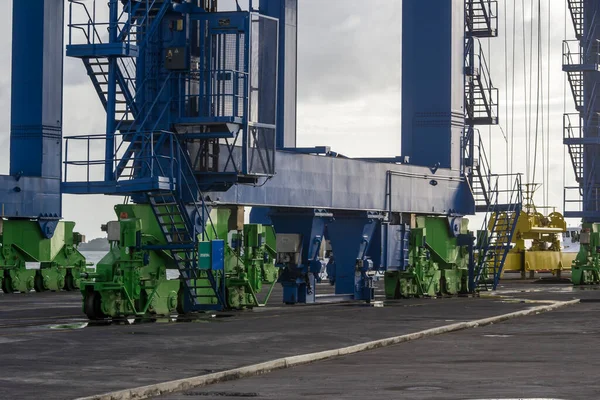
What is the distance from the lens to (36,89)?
4819 cm

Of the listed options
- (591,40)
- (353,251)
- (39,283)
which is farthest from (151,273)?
(591,40)

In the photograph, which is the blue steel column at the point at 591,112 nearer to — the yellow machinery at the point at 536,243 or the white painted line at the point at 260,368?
the yellow machinery at the point at 536,243

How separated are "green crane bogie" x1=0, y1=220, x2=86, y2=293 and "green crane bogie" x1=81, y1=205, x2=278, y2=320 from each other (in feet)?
47.7

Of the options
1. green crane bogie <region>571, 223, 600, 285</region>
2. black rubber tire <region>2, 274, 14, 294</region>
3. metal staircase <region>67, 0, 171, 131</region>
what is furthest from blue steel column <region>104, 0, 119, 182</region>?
green crane bogie <region>571, 223, 600, 285</region>

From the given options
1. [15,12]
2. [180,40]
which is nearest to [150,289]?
[180,40]

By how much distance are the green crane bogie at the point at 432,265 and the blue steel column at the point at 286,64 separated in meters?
8.75

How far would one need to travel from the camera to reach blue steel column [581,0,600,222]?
60688 mm

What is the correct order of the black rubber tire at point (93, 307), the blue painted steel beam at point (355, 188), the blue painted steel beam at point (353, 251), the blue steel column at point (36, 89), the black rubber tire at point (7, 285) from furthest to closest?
the blue steel column at point (36, 89) → the black rubber tire at point (7, 285) → the blue painted steel beam at point (353, 251) → the blue painted steel beam at point (355, 188) → the black rubber tire at point (93, 307)

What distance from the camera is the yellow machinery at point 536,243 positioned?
64.2 m

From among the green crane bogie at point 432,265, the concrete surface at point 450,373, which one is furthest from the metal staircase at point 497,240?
the concrete surface at point 450,373

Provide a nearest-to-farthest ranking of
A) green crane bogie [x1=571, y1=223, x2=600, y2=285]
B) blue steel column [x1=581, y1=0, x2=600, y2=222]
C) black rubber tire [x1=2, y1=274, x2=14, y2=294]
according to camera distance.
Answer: black rubber tire [x1=2, y1=274, x2=14, y2=294] → green crane bogie [x1=571, y1=223, x2=600, y2=285] → blue steel column [x1=581, y1=0, x2=600, y2=222]

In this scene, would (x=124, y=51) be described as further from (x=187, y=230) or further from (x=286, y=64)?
(x=286, y=64)

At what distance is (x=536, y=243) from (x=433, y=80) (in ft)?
84.6

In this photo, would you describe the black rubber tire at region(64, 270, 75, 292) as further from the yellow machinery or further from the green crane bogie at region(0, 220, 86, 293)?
the yellow machinery
